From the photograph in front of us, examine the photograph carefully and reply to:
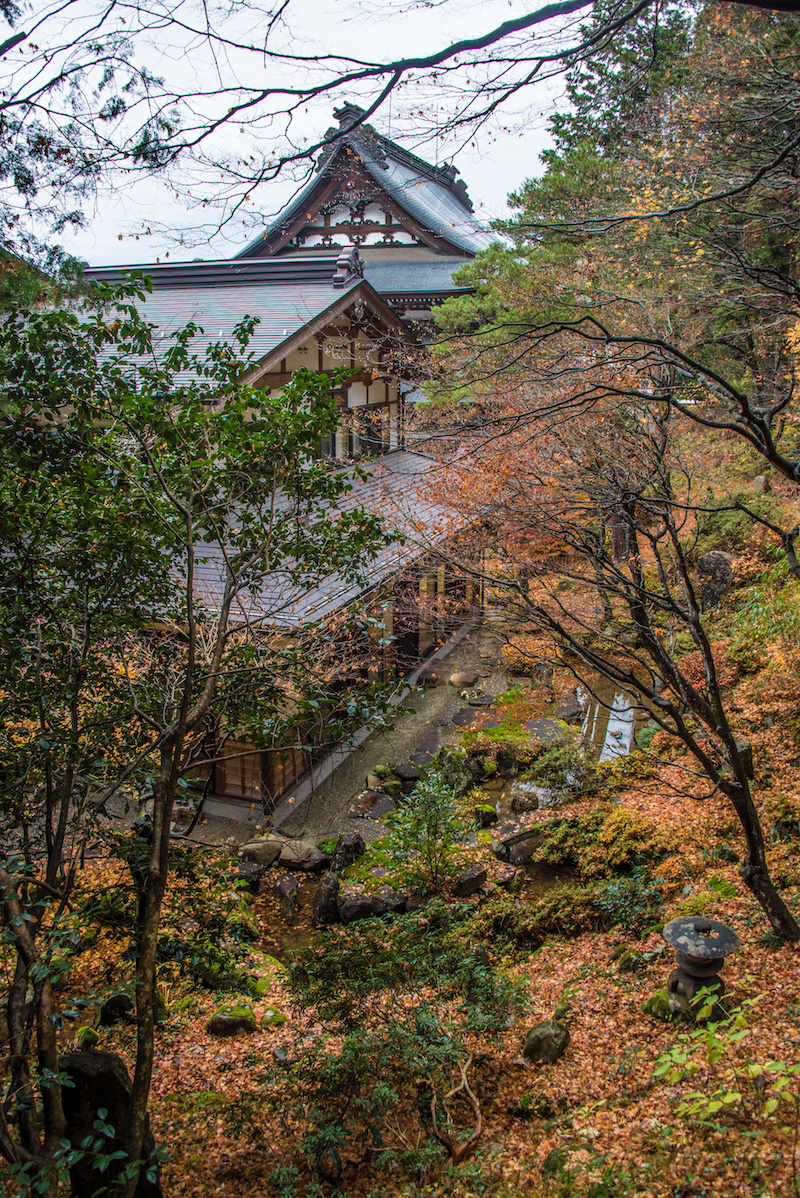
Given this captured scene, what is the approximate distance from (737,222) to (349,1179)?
50.3 ft

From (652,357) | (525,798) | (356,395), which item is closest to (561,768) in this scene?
(525,798)

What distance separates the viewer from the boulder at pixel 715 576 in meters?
15.8

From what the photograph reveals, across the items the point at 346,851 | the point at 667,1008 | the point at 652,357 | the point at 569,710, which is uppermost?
the point at 652,357

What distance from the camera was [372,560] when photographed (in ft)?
18.9

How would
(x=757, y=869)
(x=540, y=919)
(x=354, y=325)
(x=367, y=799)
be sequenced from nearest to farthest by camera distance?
1. (x=757, y=869)
2. (x=540, y=919)
3. (x=367, y=799)
4. (x=354, y=325)

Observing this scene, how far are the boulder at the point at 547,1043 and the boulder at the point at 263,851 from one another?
4.87 m

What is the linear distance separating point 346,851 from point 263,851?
3.93 ft

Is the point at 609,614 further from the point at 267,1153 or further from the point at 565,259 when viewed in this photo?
the point at 565,259

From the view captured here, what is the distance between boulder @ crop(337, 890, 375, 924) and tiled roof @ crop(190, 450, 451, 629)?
354 centimetres

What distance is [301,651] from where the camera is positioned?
16.1 ft

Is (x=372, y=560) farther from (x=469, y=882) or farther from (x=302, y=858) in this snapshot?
(x=302, y=858)

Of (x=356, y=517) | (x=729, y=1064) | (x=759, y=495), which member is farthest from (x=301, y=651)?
(x=759, y=495)

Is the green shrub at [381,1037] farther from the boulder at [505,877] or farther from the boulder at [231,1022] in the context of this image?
the boulder at [505,877]

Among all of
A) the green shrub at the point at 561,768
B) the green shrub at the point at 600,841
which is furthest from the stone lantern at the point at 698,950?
the green shrub at the point at 561,768
